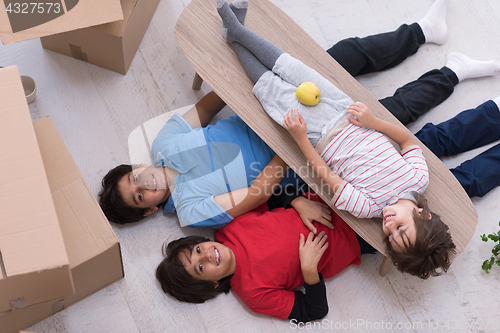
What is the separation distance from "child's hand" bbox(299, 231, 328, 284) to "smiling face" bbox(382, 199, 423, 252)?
0.22 metres

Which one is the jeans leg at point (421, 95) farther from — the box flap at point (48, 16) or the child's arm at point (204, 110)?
the box flap at point (48, 16)

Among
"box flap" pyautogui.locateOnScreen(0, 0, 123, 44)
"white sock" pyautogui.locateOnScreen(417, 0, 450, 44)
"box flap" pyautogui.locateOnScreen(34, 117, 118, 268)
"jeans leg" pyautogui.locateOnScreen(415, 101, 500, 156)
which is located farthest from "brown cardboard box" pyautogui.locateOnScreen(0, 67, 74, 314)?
"white sock" pyautogui.locateOnScreen(417, 0, 450, 44)

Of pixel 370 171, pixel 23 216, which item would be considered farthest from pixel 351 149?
pixel 23 216

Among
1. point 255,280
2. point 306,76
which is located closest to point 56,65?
point 306,76

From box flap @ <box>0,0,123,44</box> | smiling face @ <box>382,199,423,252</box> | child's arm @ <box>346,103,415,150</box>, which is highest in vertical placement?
box flap @ <box>0,0,123,44</box>

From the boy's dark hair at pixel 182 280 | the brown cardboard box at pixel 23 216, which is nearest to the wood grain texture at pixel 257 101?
the boy's dark hair at pixel 182 280

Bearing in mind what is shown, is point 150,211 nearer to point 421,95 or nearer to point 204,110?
point 204,110

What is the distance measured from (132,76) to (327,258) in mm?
1001

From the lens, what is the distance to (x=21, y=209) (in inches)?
32.4

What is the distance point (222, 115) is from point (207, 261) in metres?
0.58

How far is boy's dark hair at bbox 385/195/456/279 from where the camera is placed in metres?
1.03

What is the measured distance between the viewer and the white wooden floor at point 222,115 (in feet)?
4.25

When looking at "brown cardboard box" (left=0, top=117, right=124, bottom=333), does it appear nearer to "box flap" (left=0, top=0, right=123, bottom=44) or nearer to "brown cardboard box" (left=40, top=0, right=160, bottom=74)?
"box flap" (left=0, top=0, right=123, bottom=44)

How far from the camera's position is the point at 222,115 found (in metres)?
1.48
